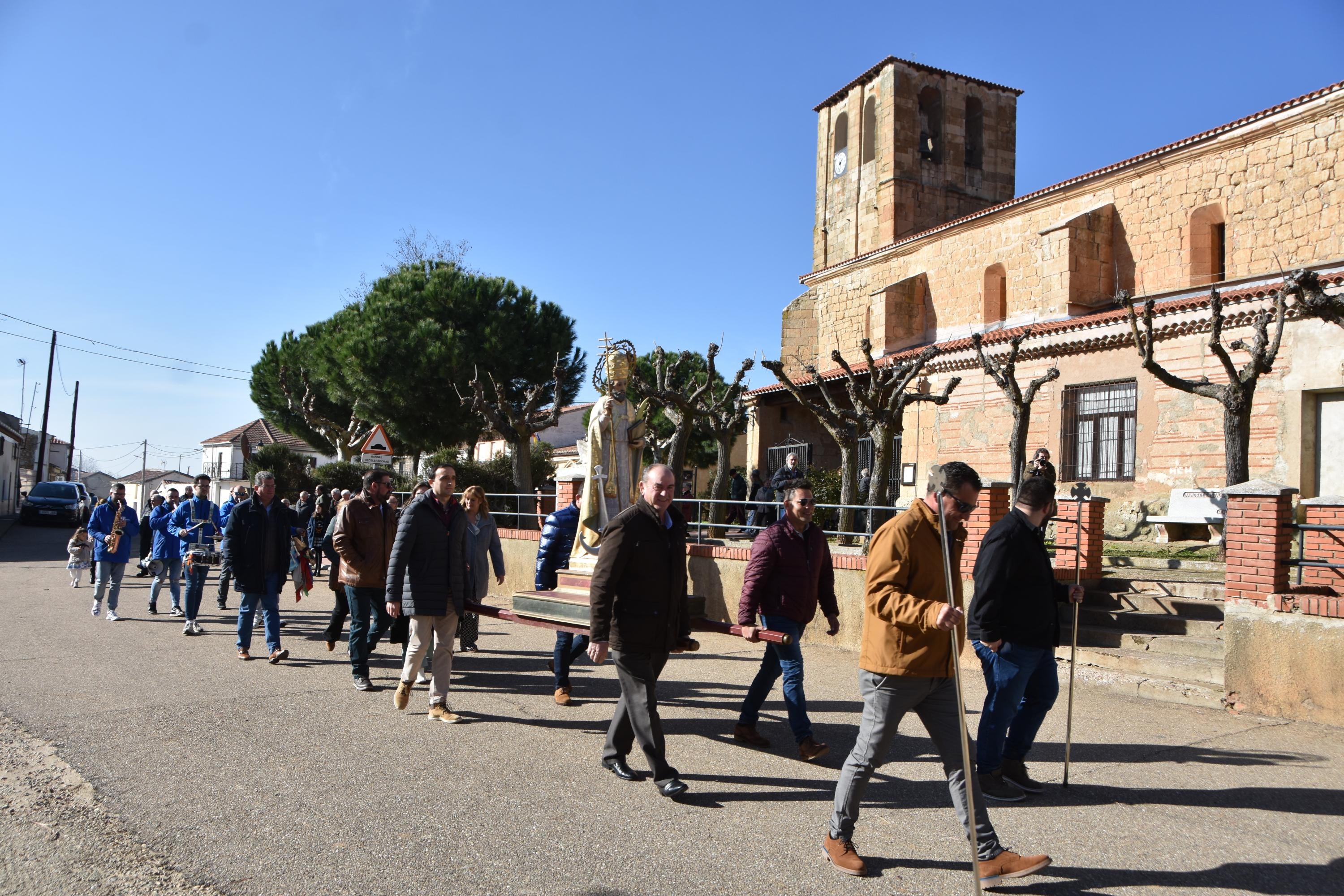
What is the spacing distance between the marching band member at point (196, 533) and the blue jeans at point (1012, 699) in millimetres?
8848

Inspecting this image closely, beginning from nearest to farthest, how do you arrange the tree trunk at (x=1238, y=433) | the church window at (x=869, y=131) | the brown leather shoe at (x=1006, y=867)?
the brown leather shoe at (x=1006, y=867)
the tree trunk at (x=1238, y=433)
the church window at (x=869, y=131)

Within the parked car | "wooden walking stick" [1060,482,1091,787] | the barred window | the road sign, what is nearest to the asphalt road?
"wooden walking stick" [1060,482,1091,787]

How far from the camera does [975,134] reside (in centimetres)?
3269

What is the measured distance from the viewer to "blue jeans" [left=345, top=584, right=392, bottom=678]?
7.73 metres

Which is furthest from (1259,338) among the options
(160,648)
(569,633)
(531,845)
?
(160,648)

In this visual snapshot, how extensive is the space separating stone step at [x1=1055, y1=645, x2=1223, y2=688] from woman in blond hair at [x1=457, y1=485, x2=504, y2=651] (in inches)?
216

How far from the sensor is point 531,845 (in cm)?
425

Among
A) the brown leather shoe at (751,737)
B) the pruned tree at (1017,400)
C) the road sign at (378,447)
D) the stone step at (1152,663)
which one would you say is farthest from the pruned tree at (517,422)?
the brown leather shoe at (751,737)

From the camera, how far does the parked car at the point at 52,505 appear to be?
1280 inches

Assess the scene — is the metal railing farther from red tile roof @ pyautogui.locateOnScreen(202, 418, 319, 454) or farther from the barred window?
red tile roof @ pyautogui.locateOnScreen(202, 418, 319, 454)

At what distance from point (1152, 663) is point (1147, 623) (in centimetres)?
102

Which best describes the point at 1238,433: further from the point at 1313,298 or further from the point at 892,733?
the point at 892,733

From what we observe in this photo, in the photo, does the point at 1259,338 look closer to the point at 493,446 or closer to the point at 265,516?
the point at 265,516

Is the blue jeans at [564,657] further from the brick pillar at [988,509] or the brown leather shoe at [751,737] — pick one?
the brick pillar at [988,509]
